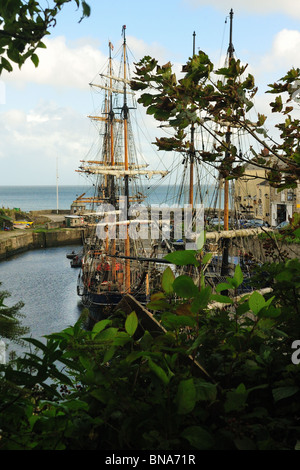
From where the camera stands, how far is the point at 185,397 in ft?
3.63

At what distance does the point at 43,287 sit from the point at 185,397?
37.4 metres

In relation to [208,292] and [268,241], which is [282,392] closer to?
[208,292]

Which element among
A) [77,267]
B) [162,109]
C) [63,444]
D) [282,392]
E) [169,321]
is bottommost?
[77,267]

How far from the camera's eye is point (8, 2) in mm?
1503

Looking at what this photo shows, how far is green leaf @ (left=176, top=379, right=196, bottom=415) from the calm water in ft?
66.1

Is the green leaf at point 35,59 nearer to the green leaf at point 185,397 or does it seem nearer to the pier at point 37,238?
the green leaf at point 185,397

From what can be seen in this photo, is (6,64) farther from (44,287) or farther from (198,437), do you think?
(44,287)

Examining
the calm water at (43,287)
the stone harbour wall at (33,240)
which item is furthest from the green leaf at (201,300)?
the stone harbour wall at (33,240)

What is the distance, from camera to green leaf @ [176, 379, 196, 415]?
1.09 m

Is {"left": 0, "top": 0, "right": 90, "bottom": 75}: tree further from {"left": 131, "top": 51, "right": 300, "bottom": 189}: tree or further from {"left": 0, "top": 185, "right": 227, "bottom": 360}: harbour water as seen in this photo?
{"left": 0, "top": 185, "right": 227, "bottom": 360}: harbour water

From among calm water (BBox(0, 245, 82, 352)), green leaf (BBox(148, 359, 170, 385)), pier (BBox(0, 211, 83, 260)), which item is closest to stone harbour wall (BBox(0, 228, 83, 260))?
pier (BBox(0, 211, 83, 260))

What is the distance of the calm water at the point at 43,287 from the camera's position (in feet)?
89.1

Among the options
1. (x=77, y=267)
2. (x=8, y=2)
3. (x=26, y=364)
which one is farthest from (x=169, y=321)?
(x=77, y=267)

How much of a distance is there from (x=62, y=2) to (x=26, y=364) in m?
1.40
